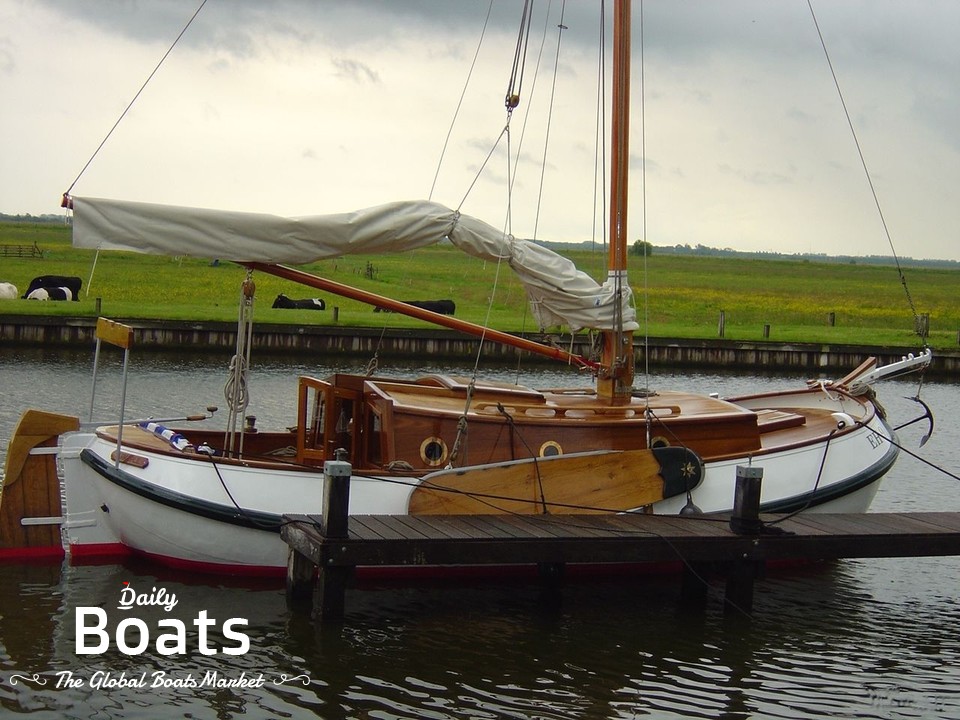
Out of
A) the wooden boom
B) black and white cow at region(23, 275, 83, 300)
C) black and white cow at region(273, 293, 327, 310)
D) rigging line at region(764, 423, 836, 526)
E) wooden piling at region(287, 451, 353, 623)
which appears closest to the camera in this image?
wooden piling at region(287, 451, 353, 623)

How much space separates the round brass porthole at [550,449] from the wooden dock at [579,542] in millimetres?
1073

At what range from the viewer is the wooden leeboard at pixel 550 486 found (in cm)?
1417

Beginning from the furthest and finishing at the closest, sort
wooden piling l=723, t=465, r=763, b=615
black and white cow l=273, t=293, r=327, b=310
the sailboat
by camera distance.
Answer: black and white cow l=273, t=293, r=327, b=310, the sailboat, wooden piling l=723, t=465, r=763, b=615

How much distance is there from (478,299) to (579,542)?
51718mm

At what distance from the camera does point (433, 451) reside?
14.8m

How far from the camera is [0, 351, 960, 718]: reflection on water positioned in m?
11.1

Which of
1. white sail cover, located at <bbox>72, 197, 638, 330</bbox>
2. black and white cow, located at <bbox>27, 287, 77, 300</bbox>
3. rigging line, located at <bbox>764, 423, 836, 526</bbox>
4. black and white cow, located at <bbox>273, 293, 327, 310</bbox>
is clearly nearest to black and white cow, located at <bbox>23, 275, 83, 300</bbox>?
black and white cow, located at <bbox>27, 287, 77, 300</bbox>

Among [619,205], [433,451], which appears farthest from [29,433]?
[619,205]

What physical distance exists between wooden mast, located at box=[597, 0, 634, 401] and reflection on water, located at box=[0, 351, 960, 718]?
9.96 feet

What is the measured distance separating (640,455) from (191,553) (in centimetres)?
595

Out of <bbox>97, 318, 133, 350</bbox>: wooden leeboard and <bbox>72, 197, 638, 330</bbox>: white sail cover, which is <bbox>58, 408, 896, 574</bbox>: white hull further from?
<bbox>72, 197, 638, 330</bbox>: white sail cover

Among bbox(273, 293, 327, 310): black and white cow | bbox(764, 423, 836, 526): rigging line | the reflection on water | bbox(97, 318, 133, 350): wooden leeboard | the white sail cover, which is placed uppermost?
bbox(273, 293, 327, 310): black and white cow

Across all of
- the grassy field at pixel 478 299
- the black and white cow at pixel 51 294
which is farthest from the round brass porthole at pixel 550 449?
the black and white cow at pixel 51 294

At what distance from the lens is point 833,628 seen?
14.0 m
